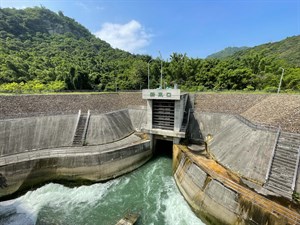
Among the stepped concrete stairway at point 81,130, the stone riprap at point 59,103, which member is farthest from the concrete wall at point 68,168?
the stone riprap at point 59,103

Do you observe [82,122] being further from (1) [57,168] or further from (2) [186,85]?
(2) [186,85]

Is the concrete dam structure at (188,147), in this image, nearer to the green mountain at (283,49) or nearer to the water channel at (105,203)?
the water channel at (105,203)

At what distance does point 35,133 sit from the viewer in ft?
65.8

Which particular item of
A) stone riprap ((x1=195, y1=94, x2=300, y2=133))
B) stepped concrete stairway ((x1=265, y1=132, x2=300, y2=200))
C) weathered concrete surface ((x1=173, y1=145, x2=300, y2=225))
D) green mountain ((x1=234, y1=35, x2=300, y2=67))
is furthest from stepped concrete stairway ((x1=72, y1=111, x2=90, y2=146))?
green mountain ((x1=234, y1=35, x2=300, y2=67))

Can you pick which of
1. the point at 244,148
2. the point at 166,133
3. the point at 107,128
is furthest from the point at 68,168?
the point at 244,148

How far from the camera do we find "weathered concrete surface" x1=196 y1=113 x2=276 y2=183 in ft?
44.1

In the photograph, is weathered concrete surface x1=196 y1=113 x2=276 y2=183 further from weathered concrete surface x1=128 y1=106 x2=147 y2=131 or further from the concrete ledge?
weathered concrete surface x1=128 y1=106 x2=147 y2=131

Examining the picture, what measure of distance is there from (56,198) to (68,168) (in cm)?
303

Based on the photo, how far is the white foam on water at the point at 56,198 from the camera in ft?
47.6

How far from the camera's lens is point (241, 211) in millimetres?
11023

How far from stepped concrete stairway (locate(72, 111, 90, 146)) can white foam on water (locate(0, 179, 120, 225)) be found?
524 cm

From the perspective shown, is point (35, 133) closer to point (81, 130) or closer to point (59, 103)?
point (81, 130)

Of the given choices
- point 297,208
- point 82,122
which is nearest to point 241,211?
point 297,208

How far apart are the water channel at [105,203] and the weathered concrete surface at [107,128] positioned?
5639 millimetres
